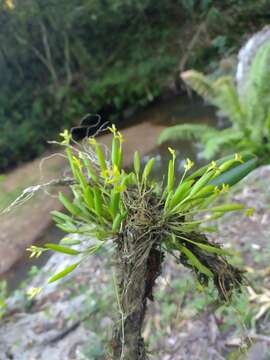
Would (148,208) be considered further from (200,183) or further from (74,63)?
(74,63)

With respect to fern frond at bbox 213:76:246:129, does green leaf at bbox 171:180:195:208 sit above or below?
above

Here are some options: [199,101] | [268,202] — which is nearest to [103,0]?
[199,101]

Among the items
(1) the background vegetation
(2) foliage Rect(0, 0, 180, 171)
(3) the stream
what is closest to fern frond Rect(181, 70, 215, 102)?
(3) the stream

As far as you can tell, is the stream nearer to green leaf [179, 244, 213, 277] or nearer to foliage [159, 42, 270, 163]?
foliage [159, 42, 270, 163]

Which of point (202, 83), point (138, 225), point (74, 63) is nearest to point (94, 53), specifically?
point (74, 63)

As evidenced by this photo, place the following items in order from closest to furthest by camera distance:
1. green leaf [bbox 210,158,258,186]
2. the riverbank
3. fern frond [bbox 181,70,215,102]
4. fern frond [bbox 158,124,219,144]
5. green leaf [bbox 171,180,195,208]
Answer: green leaf [bbox 171,180,195,208] < green leaf [bbox 210,158,258,186] < the riverbank < fern frond [bbox 158,124,219,144] < fern frond [bbox 181,70,215,102]

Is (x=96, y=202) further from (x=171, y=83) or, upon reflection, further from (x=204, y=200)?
(x=171, y=83)

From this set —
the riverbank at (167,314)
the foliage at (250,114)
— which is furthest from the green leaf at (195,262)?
the foliage at (250,114)

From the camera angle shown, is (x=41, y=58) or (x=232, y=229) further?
(x=41, y=58)
